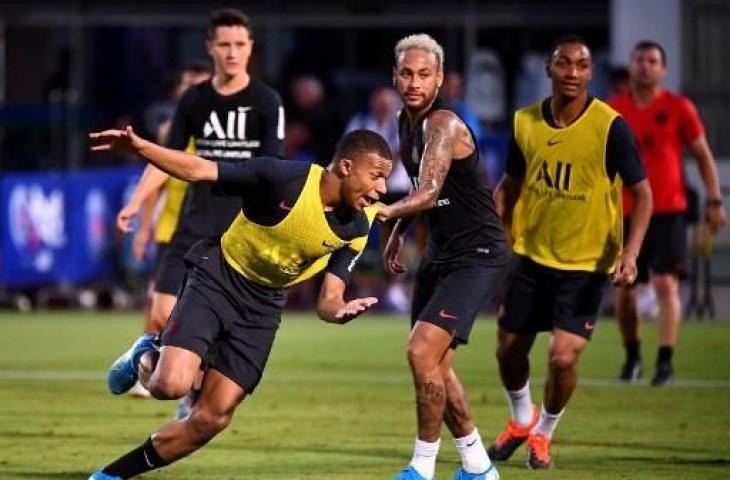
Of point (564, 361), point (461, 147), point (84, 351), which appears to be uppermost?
point (461, 147)

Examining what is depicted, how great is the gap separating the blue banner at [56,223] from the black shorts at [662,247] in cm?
1059

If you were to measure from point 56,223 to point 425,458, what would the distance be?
16525 mm

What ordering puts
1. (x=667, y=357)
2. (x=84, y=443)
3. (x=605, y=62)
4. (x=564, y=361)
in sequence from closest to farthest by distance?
(x=564, y=361)
(x=84, y=443)
(x=667, y=357)
(x=605, y=62)

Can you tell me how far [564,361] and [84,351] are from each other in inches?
370

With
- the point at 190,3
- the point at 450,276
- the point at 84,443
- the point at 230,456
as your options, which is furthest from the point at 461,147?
the point at 190,3

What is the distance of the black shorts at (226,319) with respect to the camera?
10.7 meters

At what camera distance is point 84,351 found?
69.5 feet

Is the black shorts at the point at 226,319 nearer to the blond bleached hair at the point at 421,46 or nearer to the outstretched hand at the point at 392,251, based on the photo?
the outstretched hand at the point at 392,251

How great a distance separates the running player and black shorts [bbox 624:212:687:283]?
231 inches

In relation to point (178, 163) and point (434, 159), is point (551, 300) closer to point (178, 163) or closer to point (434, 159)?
point (434, 159)

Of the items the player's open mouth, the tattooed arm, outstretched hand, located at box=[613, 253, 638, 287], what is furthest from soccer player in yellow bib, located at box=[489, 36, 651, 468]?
the player's open mouth

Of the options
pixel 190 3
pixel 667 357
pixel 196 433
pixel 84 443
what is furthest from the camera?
pixel 190 3

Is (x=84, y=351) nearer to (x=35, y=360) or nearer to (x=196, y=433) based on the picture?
(x=35, y=360)

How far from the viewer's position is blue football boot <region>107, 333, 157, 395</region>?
1123 cm
